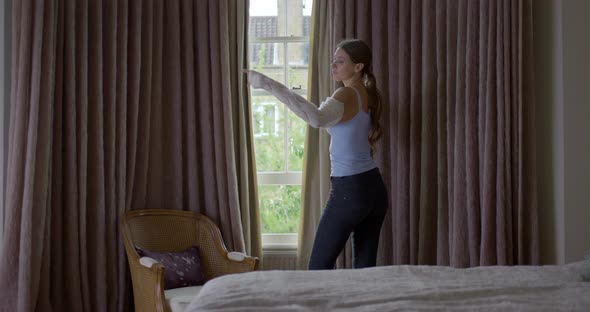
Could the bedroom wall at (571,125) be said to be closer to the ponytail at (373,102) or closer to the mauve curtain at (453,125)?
the mauve curtain at (453,125)

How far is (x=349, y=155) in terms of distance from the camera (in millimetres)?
3049

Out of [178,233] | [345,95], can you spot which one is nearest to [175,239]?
[178,233]

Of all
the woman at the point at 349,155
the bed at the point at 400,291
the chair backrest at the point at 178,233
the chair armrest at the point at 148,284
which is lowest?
the chair armrest at the point at 148,284

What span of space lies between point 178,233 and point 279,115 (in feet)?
3.15

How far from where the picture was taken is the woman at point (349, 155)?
9.73 ft

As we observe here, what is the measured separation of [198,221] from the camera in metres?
3.67

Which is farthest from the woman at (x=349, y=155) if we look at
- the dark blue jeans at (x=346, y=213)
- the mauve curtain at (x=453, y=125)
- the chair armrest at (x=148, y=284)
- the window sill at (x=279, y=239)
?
the window sill at (x=279, y=239)

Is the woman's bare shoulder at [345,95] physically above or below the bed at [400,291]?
above

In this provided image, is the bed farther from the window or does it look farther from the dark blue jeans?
the window

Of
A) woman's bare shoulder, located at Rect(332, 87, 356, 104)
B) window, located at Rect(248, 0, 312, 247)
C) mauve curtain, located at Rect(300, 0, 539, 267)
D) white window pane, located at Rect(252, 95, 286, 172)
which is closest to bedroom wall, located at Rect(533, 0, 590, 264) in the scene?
mauve curtain, located at Rect(300, 0, 539, 267)

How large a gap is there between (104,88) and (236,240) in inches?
44.2

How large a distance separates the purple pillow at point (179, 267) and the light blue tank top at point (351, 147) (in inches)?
38.4

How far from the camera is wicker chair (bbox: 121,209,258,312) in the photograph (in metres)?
3.36

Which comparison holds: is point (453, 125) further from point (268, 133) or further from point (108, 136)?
point (108, 136)
